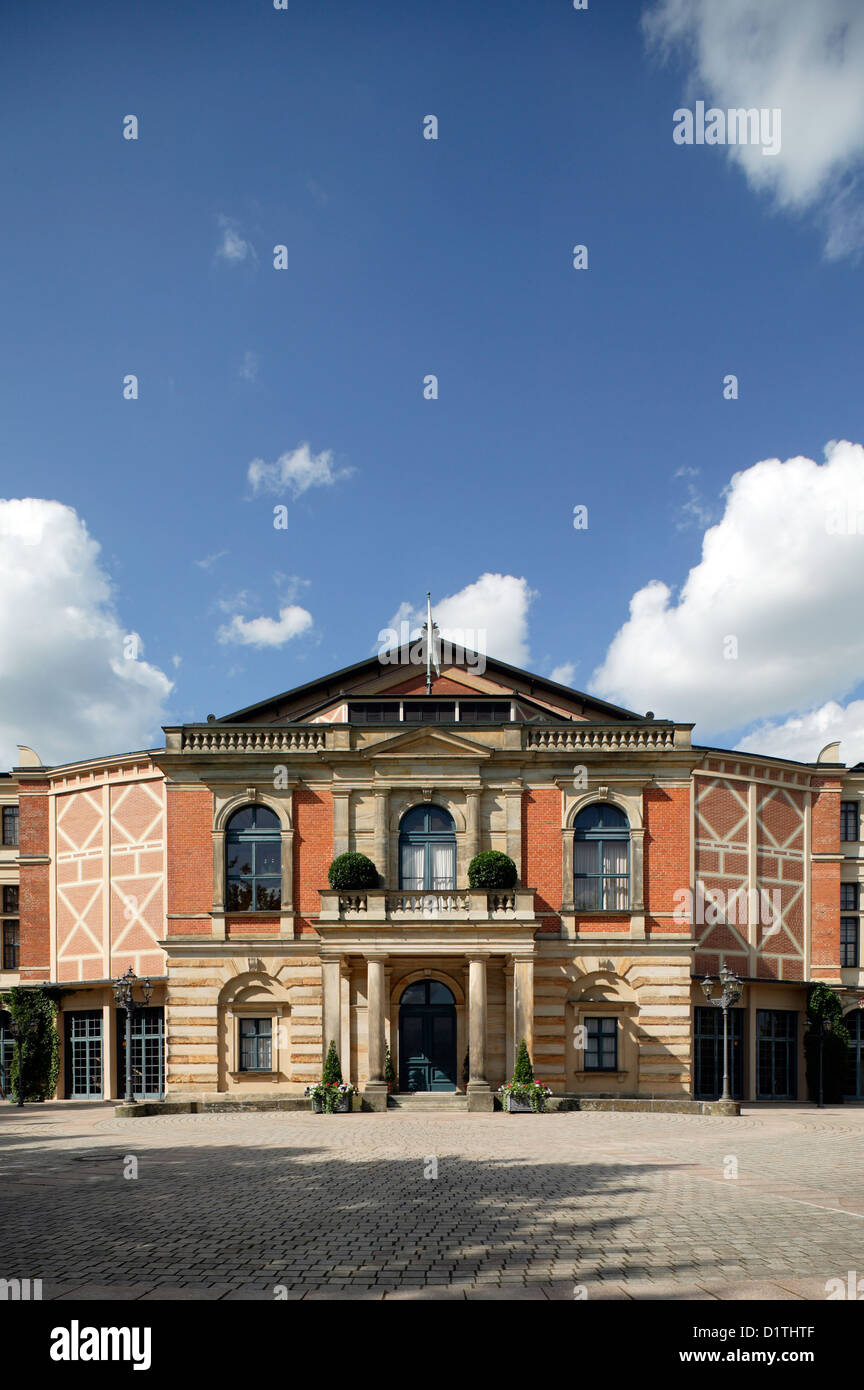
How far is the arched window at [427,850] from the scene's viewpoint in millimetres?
31406

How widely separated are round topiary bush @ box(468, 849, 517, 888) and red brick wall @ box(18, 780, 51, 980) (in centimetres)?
1679

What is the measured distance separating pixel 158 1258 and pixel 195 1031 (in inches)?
833

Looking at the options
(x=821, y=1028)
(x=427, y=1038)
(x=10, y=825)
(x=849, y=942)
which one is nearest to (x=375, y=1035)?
(x=427, y=1038)

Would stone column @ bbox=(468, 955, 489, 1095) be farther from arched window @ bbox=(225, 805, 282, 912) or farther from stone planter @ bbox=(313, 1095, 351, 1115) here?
arched window @ bbox=(225, 805, 282, 912)

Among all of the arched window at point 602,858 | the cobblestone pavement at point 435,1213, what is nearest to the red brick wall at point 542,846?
the arched window at point 602,858

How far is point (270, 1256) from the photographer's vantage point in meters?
10.6

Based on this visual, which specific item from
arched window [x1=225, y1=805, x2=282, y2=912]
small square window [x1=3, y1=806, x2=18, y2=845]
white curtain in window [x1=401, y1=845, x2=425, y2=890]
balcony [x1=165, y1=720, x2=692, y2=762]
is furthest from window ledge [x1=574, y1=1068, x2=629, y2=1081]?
small square window [x1=3, y1=806, x2=18, y2=845]

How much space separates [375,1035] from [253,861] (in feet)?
20.6

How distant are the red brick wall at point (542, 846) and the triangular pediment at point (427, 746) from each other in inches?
80.4

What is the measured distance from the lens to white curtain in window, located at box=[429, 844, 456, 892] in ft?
103

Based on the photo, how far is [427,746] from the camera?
31.6 meters

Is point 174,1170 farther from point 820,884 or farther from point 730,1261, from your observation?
point 820,884

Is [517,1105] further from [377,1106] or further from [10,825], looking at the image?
[10,825]
